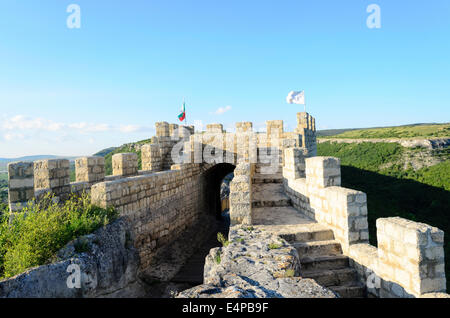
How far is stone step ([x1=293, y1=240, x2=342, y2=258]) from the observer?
189 inches

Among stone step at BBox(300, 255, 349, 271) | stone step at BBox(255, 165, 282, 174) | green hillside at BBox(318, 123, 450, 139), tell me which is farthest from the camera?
green hillside at BBox(318, 123, 450, 139)

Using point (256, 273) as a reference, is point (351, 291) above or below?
below

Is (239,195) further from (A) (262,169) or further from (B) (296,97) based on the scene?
(B) (296,97)

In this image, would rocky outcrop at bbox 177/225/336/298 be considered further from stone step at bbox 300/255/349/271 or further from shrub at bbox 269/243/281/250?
stone step at bbox 300/255/349/271

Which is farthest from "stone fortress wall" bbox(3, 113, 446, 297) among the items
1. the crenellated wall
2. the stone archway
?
the stone archway

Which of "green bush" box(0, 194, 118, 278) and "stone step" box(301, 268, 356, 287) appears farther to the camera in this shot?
"stone step" box(301, 268, 356, 287)

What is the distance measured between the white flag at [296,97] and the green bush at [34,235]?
11.2 meters

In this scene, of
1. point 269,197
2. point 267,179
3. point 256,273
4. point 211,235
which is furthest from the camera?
point 211,235

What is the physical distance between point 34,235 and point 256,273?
357 cm

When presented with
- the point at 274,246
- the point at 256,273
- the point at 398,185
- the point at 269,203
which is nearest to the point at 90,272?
the point at 256,273

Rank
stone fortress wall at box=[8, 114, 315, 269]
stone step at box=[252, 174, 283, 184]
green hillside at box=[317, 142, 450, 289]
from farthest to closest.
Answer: green hillside at box=[317, 142, 450, 289] → stone step at box=[252, 174, 283, 184] → stone fortress wall at box=[8, 114, 315, 269]

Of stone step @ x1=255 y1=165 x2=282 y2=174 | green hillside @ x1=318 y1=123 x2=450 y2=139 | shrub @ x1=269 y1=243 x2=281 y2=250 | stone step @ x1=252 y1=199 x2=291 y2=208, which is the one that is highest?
green hillside @ x1=318 y1=123 x2=450 y2=139

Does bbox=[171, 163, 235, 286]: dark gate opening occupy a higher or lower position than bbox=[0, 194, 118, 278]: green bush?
lower

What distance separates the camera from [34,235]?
4.16 meters
